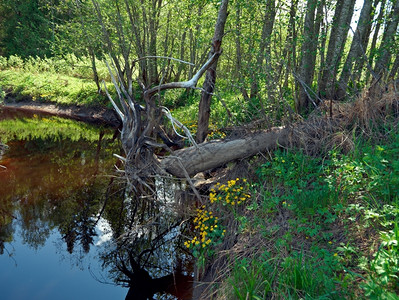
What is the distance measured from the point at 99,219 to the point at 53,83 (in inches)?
604

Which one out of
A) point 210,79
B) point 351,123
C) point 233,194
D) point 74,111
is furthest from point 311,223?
point 74,111

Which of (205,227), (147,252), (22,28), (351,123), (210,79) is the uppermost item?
(22,28)

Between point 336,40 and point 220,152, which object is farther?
point 336,40

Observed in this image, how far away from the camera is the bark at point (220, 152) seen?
5844 millimetres

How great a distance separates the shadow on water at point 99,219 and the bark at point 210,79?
5.09ft

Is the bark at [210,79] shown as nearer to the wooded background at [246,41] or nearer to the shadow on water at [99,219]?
the wooded background at [246,41]

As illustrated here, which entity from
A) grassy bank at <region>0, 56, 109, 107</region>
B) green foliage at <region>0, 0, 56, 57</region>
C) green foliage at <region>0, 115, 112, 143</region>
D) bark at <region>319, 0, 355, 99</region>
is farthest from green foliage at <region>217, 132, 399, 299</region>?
green foliage at <region>0, 0, 56, 57</region>

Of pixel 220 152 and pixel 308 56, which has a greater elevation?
pixel 308 56

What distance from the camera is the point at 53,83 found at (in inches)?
765

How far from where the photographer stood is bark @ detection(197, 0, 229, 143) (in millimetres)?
6528

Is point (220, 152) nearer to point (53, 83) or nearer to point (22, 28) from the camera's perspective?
point (53, 83)

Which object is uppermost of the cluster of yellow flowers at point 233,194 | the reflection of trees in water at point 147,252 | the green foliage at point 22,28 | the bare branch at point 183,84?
the green foliage at point 22,28

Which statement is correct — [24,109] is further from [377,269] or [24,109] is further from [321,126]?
[377,269]

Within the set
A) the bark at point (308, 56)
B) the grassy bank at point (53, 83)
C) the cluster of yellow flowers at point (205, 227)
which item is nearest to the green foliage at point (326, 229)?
the cluster of yellow flowers at point (205, 227)
